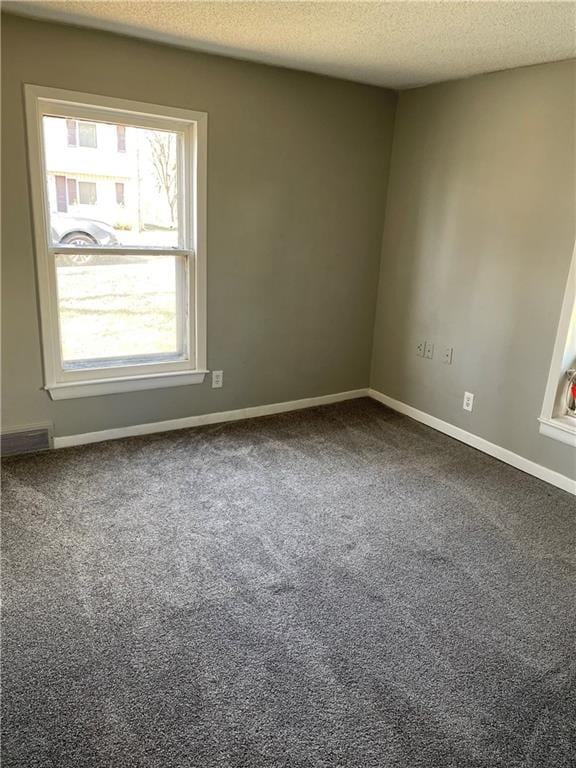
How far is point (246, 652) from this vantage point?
178cm

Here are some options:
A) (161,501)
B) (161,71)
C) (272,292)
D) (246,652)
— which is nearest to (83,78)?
(161,71)

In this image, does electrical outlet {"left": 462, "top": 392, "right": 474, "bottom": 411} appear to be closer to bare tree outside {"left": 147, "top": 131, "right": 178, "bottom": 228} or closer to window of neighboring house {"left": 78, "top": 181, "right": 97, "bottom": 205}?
bare tree outside {"left": 147, "top": 131, "right": 178, "bottom": 228}

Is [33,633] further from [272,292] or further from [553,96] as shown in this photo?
[553,96]

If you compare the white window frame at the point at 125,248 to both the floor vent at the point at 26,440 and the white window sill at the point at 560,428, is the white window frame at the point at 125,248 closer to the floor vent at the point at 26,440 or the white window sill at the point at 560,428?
the floor vent at the point at 26,440

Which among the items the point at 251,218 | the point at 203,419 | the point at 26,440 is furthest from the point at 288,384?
the point at 26,440

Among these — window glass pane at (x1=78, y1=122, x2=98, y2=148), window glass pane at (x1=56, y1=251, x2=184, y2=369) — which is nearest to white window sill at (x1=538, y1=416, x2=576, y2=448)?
window glass pane at (x1=56, y1=251, x2=184, y2=369)

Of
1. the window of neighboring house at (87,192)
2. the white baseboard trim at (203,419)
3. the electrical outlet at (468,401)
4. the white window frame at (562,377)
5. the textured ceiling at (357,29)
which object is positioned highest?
the textured ceiling at (357,29)

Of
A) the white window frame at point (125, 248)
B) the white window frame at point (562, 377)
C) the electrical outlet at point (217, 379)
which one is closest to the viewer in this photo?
the white window frame at point (125, 248)

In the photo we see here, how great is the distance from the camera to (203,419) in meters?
3.64

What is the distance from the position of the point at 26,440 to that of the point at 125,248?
1235 mm

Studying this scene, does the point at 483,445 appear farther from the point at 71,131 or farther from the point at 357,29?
the point at 71,131

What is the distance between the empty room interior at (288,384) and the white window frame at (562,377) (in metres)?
0.02

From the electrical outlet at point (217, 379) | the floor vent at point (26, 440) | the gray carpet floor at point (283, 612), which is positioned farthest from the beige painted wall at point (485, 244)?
the floor vent at point (26, 440)

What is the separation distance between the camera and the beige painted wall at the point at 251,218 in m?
2.72
